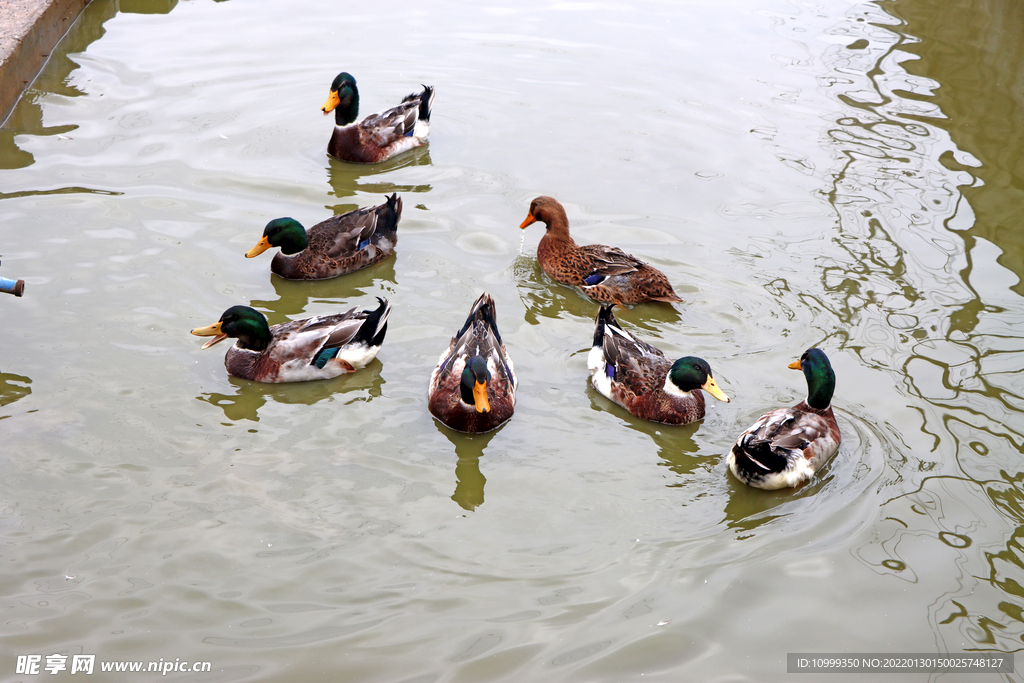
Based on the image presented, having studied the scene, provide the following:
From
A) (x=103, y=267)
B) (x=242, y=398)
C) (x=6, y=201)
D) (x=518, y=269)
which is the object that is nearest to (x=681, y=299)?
(x=518, y=269)

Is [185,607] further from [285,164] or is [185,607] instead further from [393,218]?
[285,164]

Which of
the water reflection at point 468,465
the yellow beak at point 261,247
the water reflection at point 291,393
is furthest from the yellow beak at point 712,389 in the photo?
the yellow beak at point 261,247

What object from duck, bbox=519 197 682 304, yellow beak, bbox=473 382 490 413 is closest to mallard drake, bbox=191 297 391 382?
yellow beak, bbox=473 382 490 413

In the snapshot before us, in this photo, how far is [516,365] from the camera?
23.2 feet

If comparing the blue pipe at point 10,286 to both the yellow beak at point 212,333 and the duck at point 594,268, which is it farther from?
the duck at point 594,268

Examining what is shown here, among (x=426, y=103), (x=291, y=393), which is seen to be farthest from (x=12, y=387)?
(x=426, y=103)

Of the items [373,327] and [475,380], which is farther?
[373,327]

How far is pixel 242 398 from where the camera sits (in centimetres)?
652

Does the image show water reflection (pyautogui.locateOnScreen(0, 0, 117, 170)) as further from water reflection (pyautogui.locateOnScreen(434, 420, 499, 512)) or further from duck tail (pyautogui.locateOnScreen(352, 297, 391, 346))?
water reflection (pyautogui.locateOnScreen(434, 420, 499, 512))

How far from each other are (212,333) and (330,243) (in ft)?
5.58

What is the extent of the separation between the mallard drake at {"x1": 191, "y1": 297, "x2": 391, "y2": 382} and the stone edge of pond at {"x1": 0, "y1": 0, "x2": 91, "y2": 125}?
561 cm

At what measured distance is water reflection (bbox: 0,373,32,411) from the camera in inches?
245

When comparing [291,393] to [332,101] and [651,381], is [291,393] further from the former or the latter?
[332,101]

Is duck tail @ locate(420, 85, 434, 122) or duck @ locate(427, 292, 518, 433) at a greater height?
duck tail @ locate(420, 85, 434, 122)
